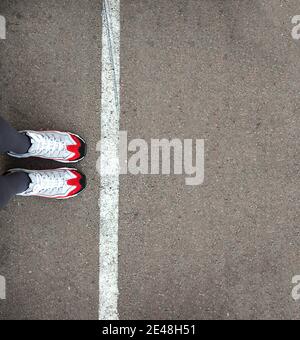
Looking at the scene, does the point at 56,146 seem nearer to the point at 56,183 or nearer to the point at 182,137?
the point at 56,183

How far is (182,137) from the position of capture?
3318 mm

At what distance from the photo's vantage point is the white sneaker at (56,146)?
3.12m

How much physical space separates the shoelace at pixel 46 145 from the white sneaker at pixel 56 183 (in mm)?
147

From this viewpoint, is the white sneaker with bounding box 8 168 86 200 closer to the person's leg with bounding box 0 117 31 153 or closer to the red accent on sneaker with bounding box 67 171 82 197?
the red accent on sneaker with bounding box 67 171 82 197

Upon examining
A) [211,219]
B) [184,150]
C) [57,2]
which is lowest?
[211,219]

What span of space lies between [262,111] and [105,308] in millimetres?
1922

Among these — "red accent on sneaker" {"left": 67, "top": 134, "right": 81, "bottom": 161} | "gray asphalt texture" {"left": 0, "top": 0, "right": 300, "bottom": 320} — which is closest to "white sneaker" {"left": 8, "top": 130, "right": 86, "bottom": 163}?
"red accent on sneaker" {"left": 67, "top": 134, "right": 81, "bottom": 161}

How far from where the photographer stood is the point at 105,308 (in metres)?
3.35

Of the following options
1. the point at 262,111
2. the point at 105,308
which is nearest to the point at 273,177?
the point at 262,111

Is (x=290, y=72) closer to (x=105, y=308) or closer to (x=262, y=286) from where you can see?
(x=262, y=286)

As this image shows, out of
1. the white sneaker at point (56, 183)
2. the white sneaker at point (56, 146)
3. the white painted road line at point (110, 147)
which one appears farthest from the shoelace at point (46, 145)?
the white painted road line at point (110, 147)

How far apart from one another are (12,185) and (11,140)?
12.4 inches

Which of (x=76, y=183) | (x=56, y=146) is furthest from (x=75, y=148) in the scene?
(x=76, y=183)

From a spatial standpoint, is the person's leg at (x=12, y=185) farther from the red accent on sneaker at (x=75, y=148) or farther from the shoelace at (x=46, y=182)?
the red accent on sneaker at (x=75, y=148)
